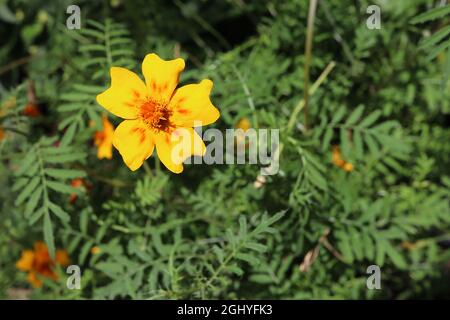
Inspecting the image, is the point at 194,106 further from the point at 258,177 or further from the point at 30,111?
the point at 30,111

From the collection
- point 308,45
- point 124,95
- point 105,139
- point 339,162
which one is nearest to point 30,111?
point 105,139

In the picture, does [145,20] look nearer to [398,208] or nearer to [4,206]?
[4,206]

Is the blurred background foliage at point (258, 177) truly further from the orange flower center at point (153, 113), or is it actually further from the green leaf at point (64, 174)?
the orange flower center at point (153, 113)

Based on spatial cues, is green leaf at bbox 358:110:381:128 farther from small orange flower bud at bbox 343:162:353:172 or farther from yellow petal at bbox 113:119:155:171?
yellow petal at bbox 113:119:155:171

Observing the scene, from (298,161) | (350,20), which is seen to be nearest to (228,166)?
(298,161)

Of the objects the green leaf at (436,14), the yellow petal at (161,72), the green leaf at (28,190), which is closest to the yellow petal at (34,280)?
the green leaf at (28,190)

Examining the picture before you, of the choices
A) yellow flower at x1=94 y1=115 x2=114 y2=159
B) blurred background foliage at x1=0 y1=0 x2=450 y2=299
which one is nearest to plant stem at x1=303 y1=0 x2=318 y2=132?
blurred background foliage at x1=0 y1=0 x2=450 y2=299
